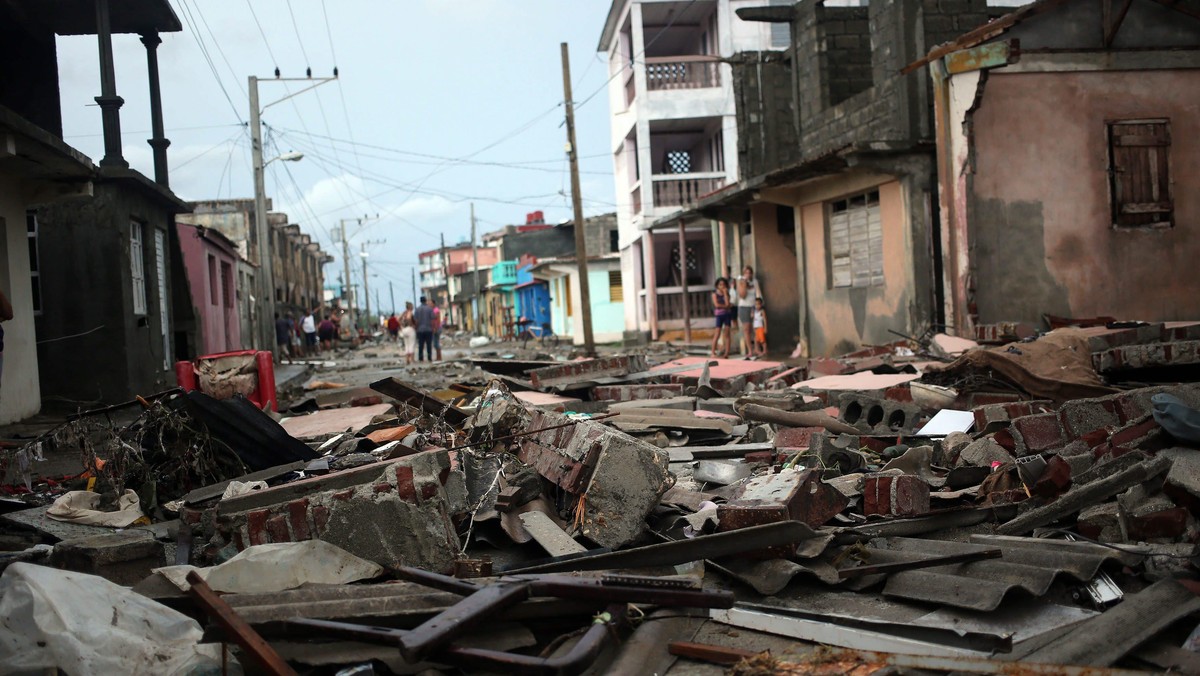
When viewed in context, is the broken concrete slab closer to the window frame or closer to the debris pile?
the debris pile

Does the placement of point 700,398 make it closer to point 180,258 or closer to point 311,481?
point 311,481

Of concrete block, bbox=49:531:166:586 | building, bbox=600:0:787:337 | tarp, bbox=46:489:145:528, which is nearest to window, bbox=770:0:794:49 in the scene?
building, bbox=600:0:787:337

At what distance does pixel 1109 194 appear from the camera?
13.3 m

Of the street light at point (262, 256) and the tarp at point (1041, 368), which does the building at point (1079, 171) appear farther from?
the street light at point (262, 256)

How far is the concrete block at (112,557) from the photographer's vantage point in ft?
13.9

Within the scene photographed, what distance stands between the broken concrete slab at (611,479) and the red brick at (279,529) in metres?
1.46

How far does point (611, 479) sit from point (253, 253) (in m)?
39.5

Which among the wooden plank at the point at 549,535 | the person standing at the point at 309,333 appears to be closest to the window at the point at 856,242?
the wooden plank at the point at 549,535

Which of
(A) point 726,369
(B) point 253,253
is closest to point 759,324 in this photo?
(A) point 726,369

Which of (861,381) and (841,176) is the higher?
(841,176)

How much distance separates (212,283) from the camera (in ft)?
82.7

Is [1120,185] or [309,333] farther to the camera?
[309,333]

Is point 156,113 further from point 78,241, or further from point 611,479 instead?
point 611,479

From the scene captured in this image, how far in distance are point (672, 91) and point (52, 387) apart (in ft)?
70.0
